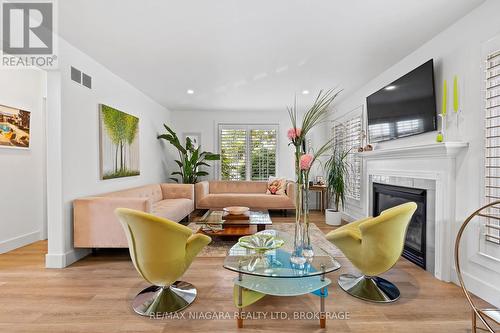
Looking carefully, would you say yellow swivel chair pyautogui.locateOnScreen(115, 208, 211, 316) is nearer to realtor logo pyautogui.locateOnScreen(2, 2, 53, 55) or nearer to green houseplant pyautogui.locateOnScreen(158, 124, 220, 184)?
realtor logo pyautogui.locateOnScreen(2, 2, 53, 55)

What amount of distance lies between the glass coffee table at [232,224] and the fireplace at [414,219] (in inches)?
66.0

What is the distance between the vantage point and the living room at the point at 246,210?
1921 mm

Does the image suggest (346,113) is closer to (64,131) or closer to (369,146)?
(369,146)

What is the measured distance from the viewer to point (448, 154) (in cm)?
243

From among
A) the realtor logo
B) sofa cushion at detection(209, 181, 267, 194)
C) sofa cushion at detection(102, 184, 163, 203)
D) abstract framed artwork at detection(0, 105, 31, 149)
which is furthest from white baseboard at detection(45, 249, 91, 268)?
sofa cushion at detection(209, 181, 267, 194)

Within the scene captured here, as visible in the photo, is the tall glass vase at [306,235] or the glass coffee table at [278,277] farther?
the tall glass vase at [306,235]

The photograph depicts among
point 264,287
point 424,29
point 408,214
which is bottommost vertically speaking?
point 264,287

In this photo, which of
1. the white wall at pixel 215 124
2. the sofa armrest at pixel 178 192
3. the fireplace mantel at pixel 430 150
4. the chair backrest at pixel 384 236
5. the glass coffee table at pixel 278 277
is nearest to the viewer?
the glass coffee table at pixel 278 277

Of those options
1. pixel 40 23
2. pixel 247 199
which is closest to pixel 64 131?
pixel 40 23

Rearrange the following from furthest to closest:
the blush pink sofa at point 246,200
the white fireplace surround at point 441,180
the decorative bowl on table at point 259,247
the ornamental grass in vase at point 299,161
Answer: the blush pink sofa at point 246,200, the white fireplace surround at point 441,180, the decorative bowl on table at point 259,247, the ornamental grass in vase at point 299,161

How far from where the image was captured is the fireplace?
112 inches

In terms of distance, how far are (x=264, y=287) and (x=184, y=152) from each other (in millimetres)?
4504

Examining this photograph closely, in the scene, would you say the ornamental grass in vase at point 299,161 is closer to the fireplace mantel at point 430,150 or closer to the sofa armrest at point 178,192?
the fireplace mantel at point 430,150
